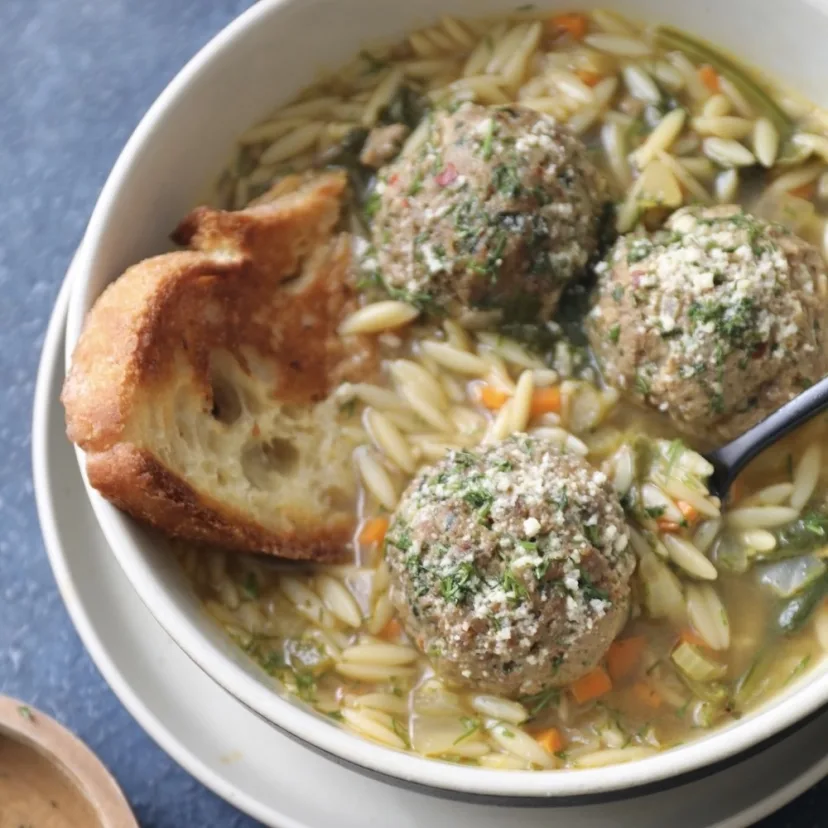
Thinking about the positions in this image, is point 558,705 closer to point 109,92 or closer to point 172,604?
point 172,604

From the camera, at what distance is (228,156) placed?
2.87 metres

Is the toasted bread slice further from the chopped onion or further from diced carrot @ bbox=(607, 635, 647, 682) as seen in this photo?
the chopped onion

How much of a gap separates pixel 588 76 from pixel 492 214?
614mm

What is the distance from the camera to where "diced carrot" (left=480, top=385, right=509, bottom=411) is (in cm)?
268

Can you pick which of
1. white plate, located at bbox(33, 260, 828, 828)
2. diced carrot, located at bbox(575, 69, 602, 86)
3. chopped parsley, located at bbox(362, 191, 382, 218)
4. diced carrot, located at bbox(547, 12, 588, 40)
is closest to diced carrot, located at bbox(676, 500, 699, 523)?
white plate, located at bbox(33, 260, 828, 828)

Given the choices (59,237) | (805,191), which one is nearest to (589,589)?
(805,191)

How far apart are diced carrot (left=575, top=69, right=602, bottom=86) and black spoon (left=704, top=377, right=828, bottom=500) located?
0.97 meters

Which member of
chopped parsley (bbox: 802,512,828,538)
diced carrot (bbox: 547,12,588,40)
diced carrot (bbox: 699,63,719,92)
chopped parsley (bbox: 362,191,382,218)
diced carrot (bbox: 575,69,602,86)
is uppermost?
diced carrot (bbox: 547,12,588,40)

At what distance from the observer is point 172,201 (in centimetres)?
275

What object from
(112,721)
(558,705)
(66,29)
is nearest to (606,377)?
(558,705)

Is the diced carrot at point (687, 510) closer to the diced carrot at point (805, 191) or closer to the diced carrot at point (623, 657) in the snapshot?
the diced carrot at point (623, 657)

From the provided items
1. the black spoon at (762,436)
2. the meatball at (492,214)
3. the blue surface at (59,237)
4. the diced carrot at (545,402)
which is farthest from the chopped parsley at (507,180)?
the blue surface at (59,237)

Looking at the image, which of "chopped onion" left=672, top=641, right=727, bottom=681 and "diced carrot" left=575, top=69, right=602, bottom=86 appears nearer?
"chopped onion" left=672, top=641, right=727, bottom=681

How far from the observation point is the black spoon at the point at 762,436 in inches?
95.6
